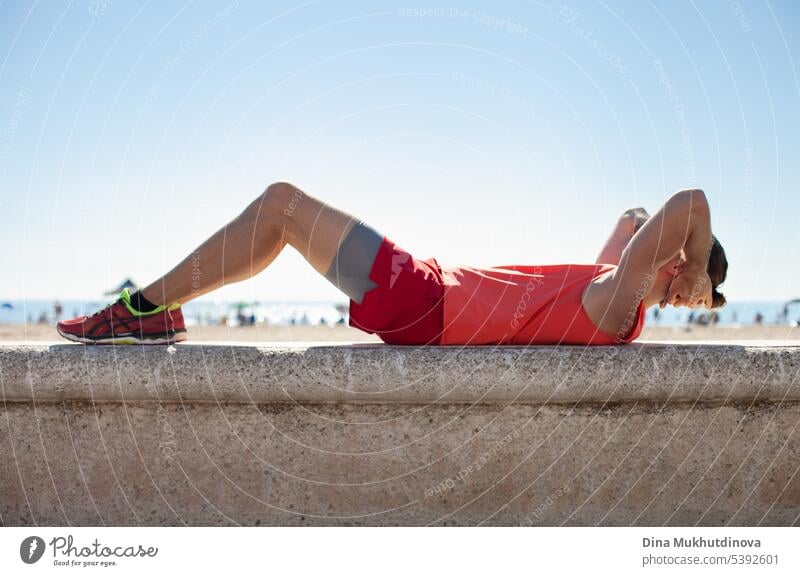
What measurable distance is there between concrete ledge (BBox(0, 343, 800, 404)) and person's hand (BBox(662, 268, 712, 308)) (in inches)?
20.7

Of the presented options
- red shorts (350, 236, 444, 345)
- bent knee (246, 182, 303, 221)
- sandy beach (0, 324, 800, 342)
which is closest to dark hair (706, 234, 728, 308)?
red shorts (350, 236, 444, 345)

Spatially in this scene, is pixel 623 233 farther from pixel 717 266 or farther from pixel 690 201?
pixel 690 201

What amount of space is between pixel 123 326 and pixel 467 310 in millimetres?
1413

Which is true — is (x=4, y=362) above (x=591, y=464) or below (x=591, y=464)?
above

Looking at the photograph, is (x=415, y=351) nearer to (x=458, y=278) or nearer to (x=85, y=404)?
(x=458, y=278)

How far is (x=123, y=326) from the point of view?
276cm

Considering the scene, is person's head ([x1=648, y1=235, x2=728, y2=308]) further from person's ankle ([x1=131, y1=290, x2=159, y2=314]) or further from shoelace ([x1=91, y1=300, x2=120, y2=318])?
shoelace ([x1=91, y1=300, x2=120, y2=318])

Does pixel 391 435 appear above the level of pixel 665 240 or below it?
below

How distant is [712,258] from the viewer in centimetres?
304

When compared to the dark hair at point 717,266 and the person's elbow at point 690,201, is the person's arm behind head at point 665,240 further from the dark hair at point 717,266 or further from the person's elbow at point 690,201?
the dark hair at point 717,266

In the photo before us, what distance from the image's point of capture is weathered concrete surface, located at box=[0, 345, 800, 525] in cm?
240

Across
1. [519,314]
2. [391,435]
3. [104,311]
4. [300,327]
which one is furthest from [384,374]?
[300,327]

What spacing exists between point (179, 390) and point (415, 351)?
85 cm
